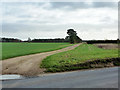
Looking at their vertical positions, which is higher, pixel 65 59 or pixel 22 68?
pixel 65 59

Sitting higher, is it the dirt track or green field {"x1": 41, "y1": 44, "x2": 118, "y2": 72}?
green field {"x1": 41, "y1": 44, "x2": 118, "y2": 72}

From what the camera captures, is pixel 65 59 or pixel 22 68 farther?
pixel 65 59

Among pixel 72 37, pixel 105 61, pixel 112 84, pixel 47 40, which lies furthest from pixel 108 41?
pixel 112 84

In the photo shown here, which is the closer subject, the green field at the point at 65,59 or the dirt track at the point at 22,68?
the dirt track at the point at 22,68

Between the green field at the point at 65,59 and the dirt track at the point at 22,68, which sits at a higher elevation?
the green field at the point at 65,59

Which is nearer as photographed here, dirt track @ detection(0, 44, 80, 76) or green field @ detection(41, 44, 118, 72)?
dirt track @ detection(0, 44, 80, 76)

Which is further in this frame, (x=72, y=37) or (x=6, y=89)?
(x=72, y=37)

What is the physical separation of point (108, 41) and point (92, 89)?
284 ft

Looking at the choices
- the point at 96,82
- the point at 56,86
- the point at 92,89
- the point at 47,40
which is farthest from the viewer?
the point at 47,40

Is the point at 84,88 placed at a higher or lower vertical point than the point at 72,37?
lower

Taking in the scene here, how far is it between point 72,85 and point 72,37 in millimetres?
95463

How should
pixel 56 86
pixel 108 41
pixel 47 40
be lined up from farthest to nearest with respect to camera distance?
pixel 47 40, pixel 108 41, pixel 56 86

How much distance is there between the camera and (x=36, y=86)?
6.22 m

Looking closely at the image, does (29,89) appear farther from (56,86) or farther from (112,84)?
(112,84)
